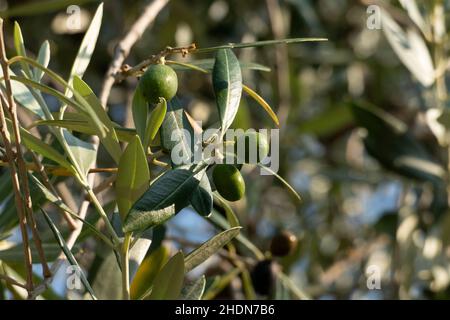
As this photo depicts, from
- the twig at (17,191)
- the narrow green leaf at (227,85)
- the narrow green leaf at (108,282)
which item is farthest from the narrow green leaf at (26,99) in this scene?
the narrow green leaf at (108,282)

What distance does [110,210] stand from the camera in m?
1.49

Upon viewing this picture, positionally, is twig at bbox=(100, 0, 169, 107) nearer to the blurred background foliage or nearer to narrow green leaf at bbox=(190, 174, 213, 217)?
narrow green leaf at bbox=(190, 174, 213, 217)

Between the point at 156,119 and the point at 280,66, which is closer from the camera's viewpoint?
the point at 156,119

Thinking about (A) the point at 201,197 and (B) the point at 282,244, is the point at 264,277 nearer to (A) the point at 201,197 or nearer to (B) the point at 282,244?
(B) the point at 282,244

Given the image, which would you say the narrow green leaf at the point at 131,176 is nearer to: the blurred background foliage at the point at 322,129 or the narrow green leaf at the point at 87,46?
the narrow green leaf at the point at 87,46

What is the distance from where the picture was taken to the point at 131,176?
104 centimetres

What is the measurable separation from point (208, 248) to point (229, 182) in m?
0.12

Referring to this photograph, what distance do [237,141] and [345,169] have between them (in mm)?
1564

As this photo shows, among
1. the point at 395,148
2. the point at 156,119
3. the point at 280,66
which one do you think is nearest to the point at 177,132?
the point at 156,119

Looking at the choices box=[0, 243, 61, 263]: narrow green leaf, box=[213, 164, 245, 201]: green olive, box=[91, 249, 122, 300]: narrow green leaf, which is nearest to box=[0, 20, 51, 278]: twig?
box=[213, 164, 245, 201]: green olive

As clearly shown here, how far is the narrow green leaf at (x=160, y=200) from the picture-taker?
980mm

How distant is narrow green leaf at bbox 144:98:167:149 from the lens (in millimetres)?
1034

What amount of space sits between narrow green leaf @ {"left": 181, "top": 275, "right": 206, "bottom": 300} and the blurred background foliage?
2.94 ft
